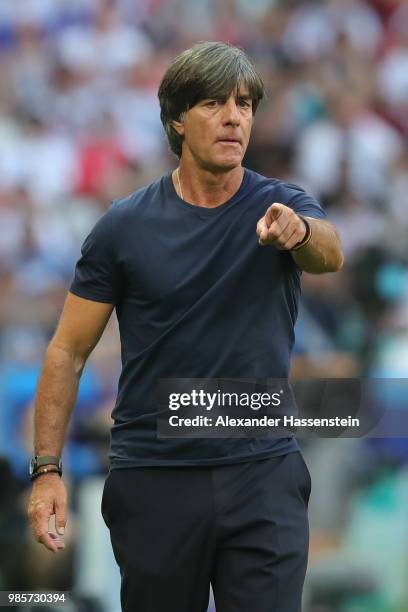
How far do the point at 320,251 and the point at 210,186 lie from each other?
439 mm

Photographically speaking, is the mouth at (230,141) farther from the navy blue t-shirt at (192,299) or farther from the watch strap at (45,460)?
the watch strap at (45,460)

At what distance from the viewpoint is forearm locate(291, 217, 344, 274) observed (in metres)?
3.31

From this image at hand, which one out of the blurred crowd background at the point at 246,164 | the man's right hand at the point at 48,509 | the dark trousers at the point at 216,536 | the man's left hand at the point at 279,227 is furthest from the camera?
the blurred crowd background at the point at 246,164

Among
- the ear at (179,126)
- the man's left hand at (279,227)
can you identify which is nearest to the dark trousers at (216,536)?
the man's left hand at (279,227)

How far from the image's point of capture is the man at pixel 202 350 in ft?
11.3

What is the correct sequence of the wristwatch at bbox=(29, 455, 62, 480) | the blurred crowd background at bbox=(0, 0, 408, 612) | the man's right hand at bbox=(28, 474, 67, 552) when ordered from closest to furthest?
the man's right hand at bbox=(28, 474, 67, 552) < the wristwatch at bbox=(29, 455, 62, 480) < the blurred crowd background at bbox=(0, 0, 408, 612)

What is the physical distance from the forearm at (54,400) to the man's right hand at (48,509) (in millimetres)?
86

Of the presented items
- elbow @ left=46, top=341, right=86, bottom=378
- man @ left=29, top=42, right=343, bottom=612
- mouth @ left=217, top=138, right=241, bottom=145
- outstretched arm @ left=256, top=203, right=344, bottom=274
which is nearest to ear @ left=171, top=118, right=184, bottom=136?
man @ left=29, top=42, right=343, bottom=612

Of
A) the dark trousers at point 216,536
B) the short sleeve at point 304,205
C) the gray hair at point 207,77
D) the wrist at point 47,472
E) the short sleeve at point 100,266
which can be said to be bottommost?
the dark trousers at point 216,536

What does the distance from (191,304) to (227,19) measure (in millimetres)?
7320

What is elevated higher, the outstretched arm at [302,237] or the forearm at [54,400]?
the outstretched arm at [302,237]

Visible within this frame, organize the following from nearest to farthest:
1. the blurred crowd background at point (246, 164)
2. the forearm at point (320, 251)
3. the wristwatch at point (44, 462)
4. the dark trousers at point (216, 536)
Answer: the forearm at point (320, 251)
the dark trousers at point (216, 536)
the wristwatch at point (44, 462)
the blurred crowd background at point (246, 164)

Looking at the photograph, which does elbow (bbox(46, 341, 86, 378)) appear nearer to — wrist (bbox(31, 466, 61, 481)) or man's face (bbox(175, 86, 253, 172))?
wrist (bbox(31, 466, 61, 481))

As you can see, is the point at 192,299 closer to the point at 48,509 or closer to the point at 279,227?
the point at 279,227
